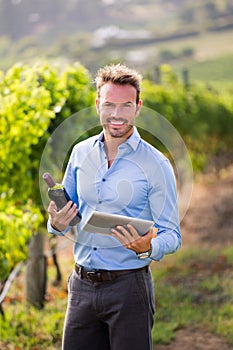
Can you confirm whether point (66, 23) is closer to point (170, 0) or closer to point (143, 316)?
point (170, 0)

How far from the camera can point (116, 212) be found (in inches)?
111

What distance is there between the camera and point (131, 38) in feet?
205

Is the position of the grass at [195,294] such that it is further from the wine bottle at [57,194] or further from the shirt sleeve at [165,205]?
the wine bottle at [57,194]

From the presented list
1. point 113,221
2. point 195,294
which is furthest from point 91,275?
point 195,294

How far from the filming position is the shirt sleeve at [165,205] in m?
2.79

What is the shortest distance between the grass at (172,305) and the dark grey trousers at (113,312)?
229 cm

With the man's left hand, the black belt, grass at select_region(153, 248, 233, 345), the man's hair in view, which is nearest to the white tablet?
Answer: the man's left hand

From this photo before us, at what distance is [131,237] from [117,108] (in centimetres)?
50

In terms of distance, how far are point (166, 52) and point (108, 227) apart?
5678cm

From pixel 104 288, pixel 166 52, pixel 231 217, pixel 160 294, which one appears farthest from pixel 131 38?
pixel 104 288

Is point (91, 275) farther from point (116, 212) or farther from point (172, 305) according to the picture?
point (172, 305)

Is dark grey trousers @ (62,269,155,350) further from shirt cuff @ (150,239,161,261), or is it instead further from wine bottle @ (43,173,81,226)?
wine bottle @ (43,173,81,226)

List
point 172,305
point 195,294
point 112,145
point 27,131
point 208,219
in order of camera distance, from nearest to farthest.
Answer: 1. point 112,145
2. point 27,131
3. point 172,305
4. point 195,294
5. point 208,219

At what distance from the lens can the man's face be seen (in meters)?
2.78
